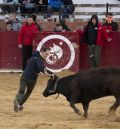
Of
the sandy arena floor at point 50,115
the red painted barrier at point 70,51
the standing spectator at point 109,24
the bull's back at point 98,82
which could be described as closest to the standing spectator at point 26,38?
the red painted barrier at point 70,51

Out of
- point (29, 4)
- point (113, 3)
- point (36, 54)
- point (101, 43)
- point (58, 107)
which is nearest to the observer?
point (36, 54)

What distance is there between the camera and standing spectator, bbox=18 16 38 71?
16.4 metres

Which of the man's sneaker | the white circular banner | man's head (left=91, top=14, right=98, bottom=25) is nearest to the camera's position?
the man's sneaker

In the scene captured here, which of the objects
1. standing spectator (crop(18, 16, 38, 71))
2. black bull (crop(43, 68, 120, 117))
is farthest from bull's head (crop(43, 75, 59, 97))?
standing spectator (crop(18, 16, 38, 71))

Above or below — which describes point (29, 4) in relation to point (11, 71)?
above

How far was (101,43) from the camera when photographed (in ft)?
54.6

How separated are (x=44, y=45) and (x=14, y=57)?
104 centimetres

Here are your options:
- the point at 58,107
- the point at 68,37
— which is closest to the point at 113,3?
the point at 68,37

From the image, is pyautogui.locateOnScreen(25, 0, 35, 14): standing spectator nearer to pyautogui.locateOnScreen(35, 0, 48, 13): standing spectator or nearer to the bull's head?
pyautogui.locateOnScreen(35, 0, 48, 13): standing spectator

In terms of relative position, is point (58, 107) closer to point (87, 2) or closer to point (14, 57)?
point (14, 57)

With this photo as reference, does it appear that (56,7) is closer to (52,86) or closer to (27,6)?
(27,6)

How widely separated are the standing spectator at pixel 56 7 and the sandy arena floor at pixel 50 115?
7234mm

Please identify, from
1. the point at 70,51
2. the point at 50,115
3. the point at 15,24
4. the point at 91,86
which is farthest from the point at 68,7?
the point at 91,86

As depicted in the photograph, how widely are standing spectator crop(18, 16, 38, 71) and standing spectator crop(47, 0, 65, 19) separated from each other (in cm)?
389
